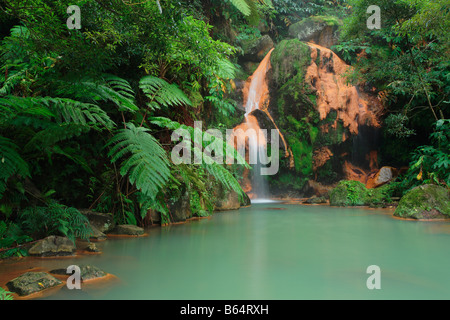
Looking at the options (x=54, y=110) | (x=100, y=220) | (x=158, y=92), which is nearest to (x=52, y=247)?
(x=100, y=220)

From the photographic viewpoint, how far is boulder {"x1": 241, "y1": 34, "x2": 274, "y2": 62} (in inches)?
460

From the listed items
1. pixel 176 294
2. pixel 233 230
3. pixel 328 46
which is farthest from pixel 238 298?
pixel 328 46

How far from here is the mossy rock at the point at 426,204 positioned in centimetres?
500

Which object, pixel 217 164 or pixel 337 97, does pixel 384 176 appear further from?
pixel 217 164

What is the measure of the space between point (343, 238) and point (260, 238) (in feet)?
2.79

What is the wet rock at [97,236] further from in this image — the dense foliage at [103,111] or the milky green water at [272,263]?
the dense foliage at [103,111]

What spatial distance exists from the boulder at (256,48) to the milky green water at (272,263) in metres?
9.13

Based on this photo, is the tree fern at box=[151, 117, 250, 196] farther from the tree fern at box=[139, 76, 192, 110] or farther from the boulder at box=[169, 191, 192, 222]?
the boulder at box=[169, 191, 192, 222]

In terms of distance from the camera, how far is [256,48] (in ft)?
38.5

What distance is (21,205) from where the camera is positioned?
9.25 ft

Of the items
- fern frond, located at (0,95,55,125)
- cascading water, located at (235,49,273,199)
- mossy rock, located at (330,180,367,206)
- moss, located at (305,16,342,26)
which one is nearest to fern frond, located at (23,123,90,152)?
fern frond, located at (0,95,55,125)

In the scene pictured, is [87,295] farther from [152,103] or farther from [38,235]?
[152,103]

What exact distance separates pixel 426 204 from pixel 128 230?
4547 mm

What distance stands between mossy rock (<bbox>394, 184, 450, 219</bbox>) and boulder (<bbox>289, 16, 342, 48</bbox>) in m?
8.35
